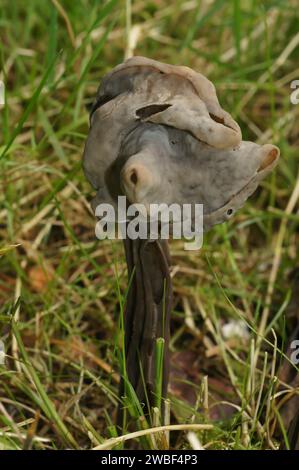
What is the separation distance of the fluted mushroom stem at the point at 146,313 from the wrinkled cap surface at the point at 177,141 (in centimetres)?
12

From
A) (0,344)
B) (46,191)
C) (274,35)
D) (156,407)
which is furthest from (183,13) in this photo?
(156,407)

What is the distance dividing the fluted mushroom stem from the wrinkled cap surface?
0.12 meters

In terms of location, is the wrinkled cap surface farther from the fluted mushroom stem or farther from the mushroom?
the fluted mushroom stem

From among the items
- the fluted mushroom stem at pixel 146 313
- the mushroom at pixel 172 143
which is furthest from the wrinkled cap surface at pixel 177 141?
the fluted mushroom stem at pixel 146 313

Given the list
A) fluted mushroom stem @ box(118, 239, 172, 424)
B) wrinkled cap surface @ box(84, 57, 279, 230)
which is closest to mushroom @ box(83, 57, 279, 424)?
wrinkled cap surface @ box(84, 57, 279, 230)

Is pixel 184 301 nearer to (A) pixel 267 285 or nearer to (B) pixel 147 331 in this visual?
(A) pixel 267 285

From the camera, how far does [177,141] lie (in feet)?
2.88

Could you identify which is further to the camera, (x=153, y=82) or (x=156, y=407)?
(x=156, y=407)

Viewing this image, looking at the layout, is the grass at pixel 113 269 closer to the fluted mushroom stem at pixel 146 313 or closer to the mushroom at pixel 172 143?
the fluted mushroom stem at pixel 146 313

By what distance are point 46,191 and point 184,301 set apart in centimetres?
40

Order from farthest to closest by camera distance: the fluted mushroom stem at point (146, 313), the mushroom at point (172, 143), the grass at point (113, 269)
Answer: the grass at point (113, 269)
the fluted mushroom stem at point (146, 313)
the mushroom at point (172, 143)

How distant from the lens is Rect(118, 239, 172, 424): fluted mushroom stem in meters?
1.00

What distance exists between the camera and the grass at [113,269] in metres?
1.13
